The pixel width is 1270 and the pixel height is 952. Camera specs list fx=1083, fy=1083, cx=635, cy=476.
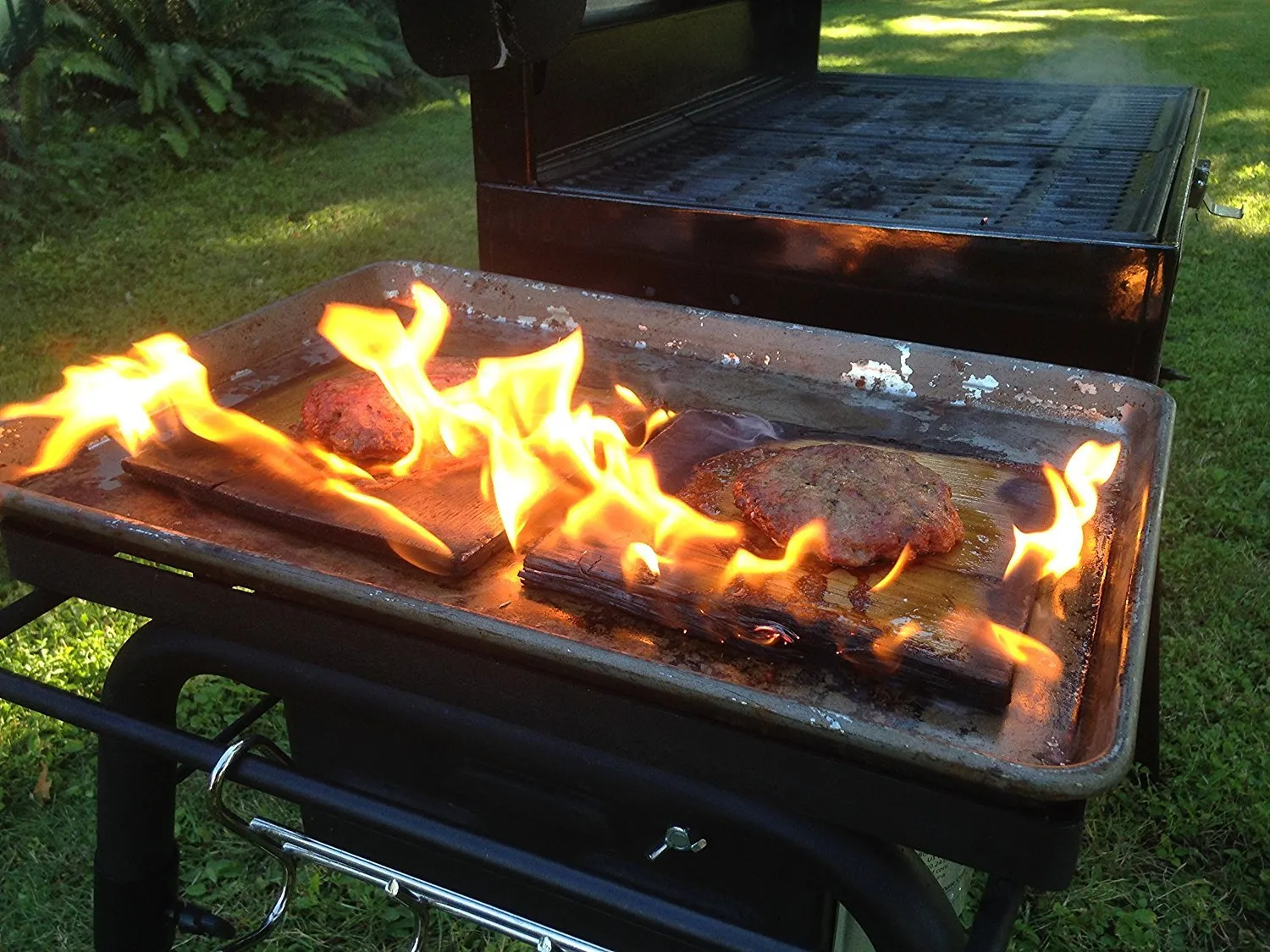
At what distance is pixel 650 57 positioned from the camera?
12.6 ft

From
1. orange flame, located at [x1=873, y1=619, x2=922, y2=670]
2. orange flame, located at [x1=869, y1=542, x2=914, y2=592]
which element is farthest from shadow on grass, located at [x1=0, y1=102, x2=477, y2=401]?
orange flame, located at [x1=873, y1=619, x2=922, y2=670]

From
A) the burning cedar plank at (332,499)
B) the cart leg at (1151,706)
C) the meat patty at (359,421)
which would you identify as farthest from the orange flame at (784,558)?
the cart leg at (1151,706)

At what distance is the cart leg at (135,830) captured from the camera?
5.90 feet

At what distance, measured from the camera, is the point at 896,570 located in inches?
61.5

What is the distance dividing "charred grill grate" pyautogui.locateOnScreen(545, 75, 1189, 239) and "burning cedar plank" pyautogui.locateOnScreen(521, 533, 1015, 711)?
1364mm

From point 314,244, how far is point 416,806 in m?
5.24

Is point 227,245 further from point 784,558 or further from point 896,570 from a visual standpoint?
point 896,570

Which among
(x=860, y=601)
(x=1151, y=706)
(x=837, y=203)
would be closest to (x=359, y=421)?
(x=860, y=601)

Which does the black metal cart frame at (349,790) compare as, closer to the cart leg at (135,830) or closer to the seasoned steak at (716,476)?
the cart leg at (135,830)

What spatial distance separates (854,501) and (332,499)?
824 millimetres

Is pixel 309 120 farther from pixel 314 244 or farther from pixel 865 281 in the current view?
pixel 865 281

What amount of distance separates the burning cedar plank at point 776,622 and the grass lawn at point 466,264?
1.41 metres

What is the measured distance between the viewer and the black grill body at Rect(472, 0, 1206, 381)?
245 centimetres

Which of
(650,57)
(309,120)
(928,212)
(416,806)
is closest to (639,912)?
(416,806)
